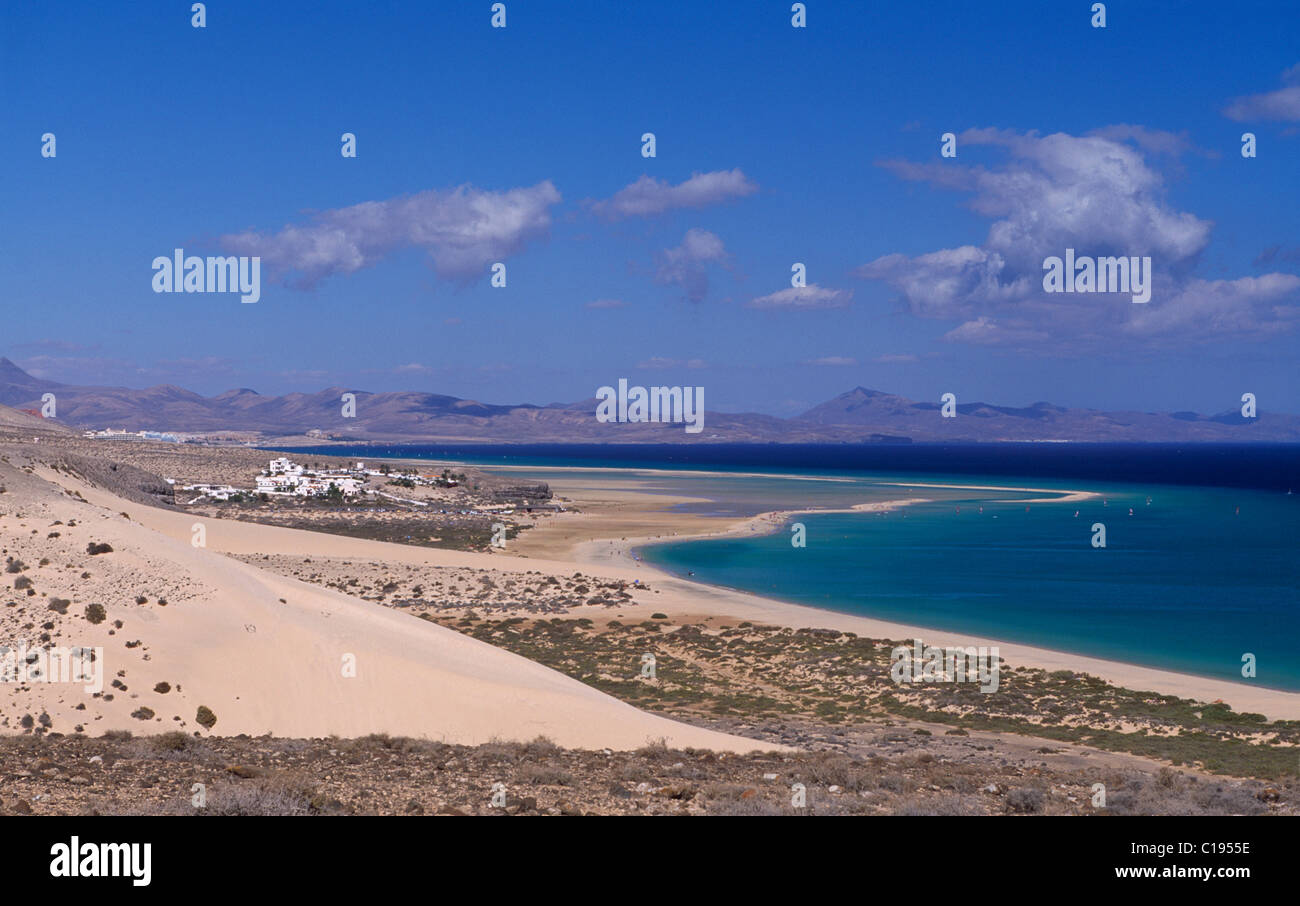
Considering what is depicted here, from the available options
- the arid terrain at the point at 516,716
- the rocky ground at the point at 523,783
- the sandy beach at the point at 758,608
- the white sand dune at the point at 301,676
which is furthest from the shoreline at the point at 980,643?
the white sand dune at the point at 301,676

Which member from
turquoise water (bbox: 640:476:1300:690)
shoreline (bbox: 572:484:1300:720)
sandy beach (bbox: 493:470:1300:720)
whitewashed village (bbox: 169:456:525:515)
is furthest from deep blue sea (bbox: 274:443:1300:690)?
whitewashed village (bbox: 169:456:525:515)

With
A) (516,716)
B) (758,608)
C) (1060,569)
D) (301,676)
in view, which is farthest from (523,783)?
(1060,569)

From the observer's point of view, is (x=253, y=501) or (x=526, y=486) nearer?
(x=253, y=501)

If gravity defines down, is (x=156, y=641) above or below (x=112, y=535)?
below

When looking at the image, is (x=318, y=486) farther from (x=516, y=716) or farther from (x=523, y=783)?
(x=523, y=783)

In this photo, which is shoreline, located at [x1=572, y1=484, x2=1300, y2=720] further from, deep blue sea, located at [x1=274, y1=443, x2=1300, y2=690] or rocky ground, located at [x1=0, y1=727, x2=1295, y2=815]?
rocky ground, located at [x1=0, y1=727, x2=1295, y2=815]
